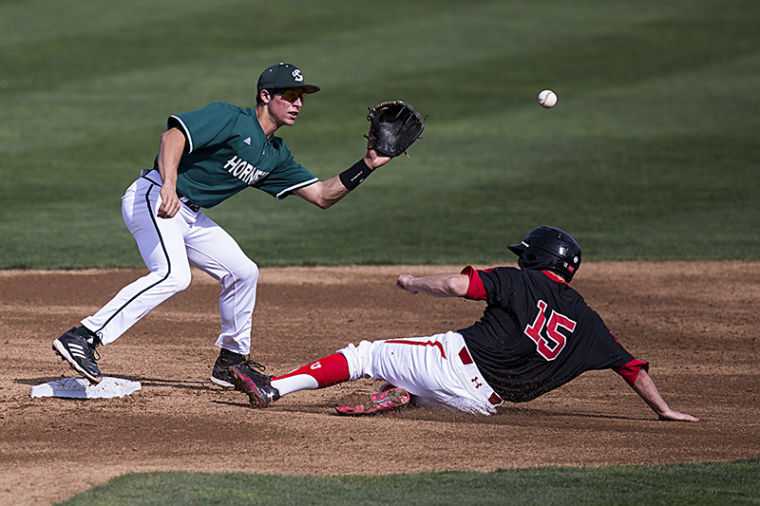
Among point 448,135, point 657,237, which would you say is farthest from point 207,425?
point 448,135

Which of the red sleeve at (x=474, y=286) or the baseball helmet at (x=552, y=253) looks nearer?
the red sleeve at (x=474, y=286)

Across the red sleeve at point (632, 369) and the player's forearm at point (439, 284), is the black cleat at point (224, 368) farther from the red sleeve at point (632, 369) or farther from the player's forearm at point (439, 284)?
the red sleeve at point (632, 369)

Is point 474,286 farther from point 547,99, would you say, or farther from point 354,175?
point 547,99

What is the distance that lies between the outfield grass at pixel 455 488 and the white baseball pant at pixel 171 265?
144 cm

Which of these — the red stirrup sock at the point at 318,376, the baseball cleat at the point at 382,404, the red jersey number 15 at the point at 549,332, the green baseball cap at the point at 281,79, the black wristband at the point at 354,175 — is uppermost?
the green baseball cap at the point at 281,79

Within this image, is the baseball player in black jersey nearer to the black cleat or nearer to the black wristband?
the black cleat

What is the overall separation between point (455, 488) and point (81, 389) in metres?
2.61

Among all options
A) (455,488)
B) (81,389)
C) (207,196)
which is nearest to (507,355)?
(455,488)

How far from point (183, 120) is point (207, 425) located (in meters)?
1.68

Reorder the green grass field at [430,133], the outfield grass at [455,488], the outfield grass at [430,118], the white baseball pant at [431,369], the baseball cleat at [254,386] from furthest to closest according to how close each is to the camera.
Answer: the outfield grass at [430,118]
the green grass field at [430,133]
the baseball cleat at [254,386]
the white baseball pant at [431,369]
the outfield grass at [455,488]

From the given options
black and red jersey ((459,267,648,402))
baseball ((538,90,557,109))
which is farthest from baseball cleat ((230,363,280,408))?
baseball ((538,90,557,109))

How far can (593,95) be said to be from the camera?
20031 mm

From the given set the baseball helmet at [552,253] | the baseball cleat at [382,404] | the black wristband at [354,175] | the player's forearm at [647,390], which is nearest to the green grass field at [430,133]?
the player's forearm at [647,390]

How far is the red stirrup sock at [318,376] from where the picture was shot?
5723 mm
